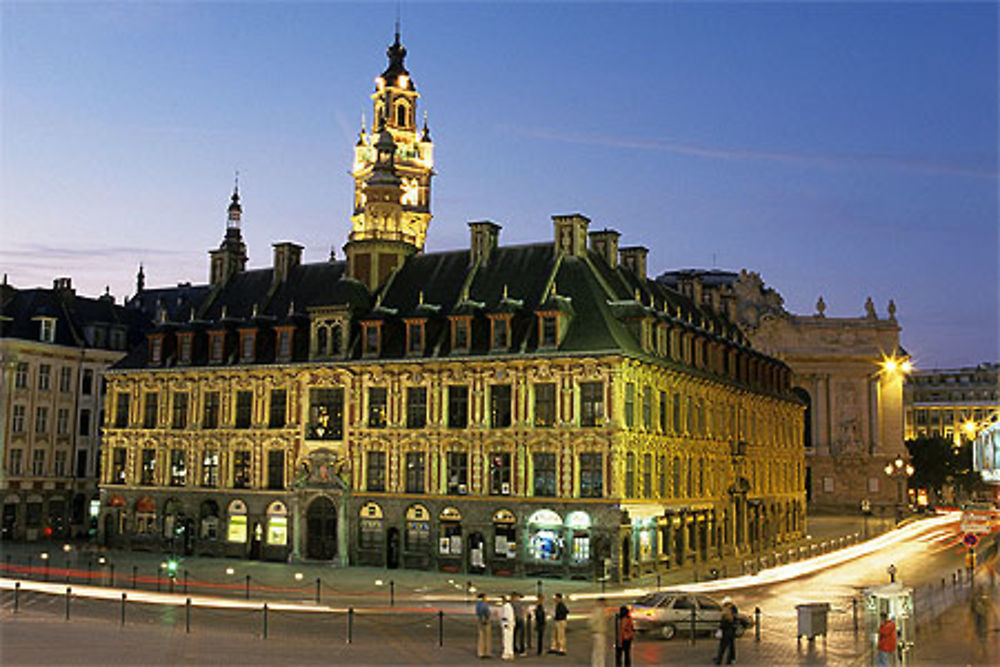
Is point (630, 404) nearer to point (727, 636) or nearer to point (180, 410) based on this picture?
point (727, 636)

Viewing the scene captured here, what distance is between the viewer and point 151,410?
66.6 metres

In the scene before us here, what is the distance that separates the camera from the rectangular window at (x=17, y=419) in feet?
242

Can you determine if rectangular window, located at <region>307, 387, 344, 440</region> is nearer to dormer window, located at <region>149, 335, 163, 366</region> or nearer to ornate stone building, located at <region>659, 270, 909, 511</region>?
dormer window, located at <region>149, 335, 163, 366</region>

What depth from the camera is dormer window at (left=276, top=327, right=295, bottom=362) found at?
62.2 meters

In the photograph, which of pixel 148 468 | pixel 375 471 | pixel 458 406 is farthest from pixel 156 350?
pixel 458 406

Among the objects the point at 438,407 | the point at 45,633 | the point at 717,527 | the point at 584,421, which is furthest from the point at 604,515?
the point at 45,633

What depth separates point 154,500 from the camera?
65188 mm

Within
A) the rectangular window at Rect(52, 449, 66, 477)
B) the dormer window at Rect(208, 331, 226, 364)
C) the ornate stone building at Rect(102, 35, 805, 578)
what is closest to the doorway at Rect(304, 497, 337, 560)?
the ornate stone building at Rect(102, 35, 805, 578)

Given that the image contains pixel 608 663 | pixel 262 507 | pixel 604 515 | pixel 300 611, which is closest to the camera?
pixel 608 663

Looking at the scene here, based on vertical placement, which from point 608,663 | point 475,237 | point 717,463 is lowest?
point 608,663

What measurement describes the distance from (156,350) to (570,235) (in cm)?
2701

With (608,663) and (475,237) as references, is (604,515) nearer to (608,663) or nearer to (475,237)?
(475,237)

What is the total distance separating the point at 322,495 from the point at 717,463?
24.1 metres

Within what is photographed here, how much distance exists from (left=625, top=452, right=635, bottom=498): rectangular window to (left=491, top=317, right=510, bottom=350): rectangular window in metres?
8.46
